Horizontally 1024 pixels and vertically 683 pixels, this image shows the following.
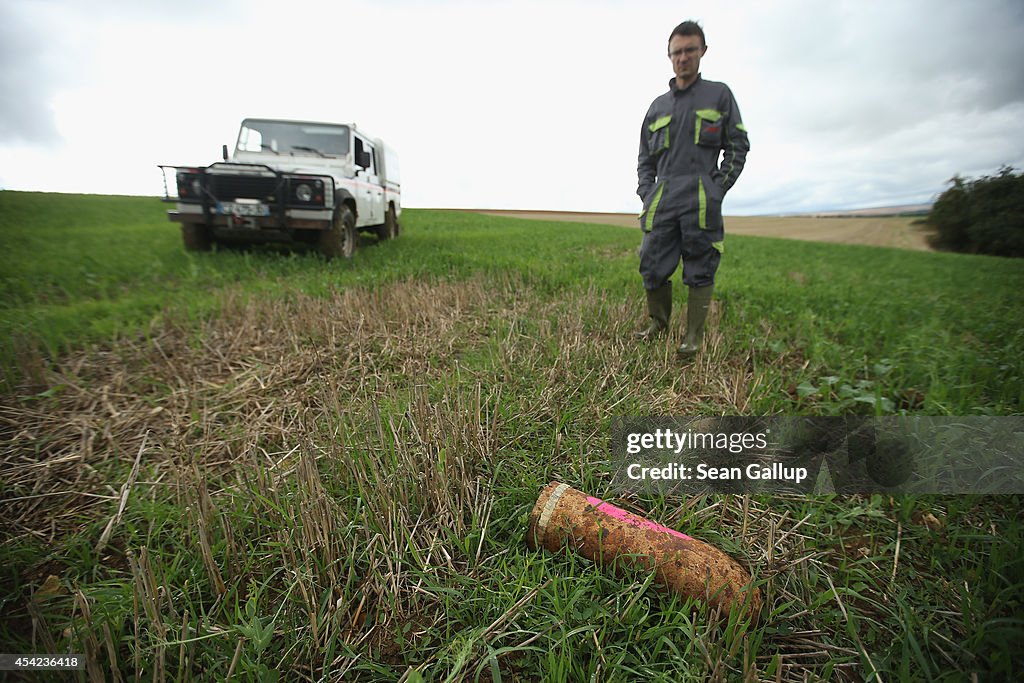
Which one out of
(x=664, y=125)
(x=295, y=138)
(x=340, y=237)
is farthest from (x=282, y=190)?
(x=664, y=125)

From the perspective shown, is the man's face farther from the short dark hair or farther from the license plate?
the license plate

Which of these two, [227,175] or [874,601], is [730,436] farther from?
[227,175]

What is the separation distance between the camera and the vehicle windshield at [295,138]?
23.0 feet

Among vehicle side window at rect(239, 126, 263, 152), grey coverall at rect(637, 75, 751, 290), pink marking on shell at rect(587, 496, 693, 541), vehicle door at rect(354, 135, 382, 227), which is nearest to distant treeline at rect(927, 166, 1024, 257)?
grey coverall at rect(637, 75, 751, 290)

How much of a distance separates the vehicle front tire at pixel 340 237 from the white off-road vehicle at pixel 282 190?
1 cm

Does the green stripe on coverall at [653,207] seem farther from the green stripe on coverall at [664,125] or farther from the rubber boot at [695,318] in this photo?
the rubber boot at [695,318]

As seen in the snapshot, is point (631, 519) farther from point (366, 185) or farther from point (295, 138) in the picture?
point (295, 138)

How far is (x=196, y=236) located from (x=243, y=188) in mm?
1375

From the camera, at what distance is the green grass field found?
1102 mm

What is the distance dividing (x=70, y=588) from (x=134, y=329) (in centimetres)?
281

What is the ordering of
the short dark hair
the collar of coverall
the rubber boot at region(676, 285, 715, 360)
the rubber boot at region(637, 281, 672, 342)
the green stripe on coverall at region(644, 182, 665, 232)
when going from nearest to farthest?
1. the short dark hair
2. the collar of coverall
3. the green stripe on coverall at region(644, 182, 665, 232)
4. the rubber boot at region(676, 285, 715, 360)
5. the rubber boot at region(637, 281, 672, 342)

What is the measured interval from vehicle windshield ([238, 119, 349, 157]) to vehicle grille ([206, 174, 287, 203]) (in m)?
1.55

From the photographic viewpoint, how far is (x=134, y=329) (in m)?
3.34

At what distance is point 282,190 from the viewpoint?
223 inches
